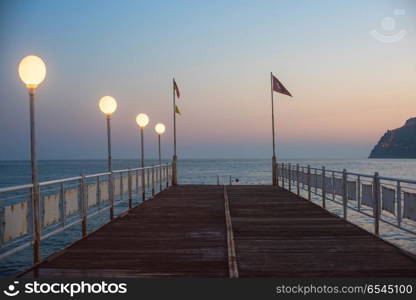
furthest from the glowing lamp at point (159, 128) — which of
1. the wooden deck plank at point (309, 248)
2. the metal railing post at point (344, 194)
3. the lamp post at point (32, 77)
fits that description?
the lamp post at point (32, 77)

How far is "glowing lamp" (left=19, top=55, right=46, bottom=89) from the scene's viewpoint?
8.52 m

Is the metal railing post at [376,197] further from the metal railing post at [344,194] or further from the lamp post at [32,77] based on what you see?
the lamp post at [32,77]

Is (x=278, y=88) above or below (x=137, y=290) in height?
above

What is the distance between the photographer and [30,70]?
8.53 metres

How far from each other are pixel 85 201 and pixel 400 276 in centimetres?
647

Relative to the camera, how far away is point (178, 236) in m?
10.1

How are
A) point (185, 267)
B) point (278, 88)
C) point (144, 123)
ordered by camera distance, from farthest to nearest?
point (278, 88)
point (144, 123)
point (185, 267)

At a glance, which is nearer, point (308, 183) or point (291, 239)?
point (291, 239)

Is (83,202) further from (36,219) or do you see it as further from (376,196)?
(376,196)

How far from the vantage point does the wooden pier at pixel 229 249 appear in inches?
276

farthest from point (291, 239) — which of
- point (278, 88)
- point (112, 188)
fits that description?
point (278, 88)

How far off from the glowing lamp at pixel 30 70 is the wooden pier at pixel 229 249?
3.01 m

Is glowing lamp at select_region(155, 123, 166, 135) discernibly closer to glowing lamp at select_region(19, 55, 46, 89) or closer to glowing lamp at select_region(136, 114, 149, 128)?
glowing lamp at select_region(136, 114, 149, 128)

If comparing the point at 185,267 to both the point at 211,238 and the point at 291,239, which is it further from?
the point at 291,239
